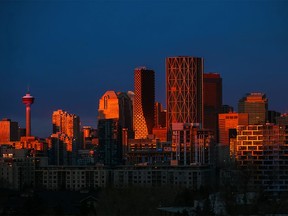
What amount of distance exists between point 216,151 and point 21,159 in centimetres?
3362

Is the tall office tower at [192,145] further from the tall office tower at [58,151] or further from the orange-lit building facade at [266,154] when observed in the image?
the orange-lit building facade at [266,154]

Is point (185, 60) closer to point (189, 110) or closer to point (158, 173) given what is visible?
point (189, 110)

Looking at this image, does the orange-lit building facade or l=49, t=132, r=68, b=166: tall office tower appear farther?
l=49, t=132, r=68, b=166: tall office tower

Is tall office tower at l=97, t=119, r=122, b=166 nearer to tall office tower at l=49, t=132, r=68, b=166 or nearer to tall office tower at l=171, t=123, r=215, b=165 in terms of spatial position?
tall office tower at l=49, t=132, r=68, b=166

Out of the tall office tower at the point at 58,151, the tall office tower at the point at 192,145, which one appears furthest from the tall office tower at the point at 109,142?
the tall office tower at the point at 192,145

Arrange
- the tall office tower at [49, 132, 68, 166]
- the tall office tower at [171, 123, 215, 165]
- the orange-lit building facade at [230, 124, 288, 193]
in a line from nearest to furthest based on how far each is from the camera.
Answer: the orange-lit building facade at [230, 124, 288, 193]
the tall office tower at [171, 123, 215, 165]
the tall office tower at [49, 132, 68, 166]

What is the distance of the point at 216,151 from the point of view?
149625mm

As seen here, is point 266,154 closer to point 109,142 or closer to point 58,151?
point 109,142

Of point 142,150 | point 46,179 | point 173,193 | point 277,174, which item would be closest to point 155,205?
point 173,193

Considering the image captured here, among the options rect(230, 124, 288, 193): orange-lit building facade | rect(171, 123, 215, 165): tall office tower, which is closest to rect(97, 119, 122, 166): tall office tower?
rect(171, 123, 215, 165): tall office tower

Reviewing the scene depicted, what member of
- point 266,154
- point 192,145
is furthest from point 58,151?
point 266,154

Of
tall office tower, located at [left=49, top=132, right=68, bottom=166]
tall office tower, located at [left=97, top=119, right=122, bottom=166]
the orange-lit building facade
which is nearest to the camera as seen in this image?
the orange-lit building facade

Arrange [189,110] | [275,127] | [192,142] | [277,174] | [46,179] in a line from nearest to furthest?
[277,174], [275,127], [46,179], [192,142], [189,110]

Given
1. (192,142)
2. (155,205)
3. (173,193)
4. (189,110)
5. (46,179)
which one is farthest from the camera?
(189,110)
